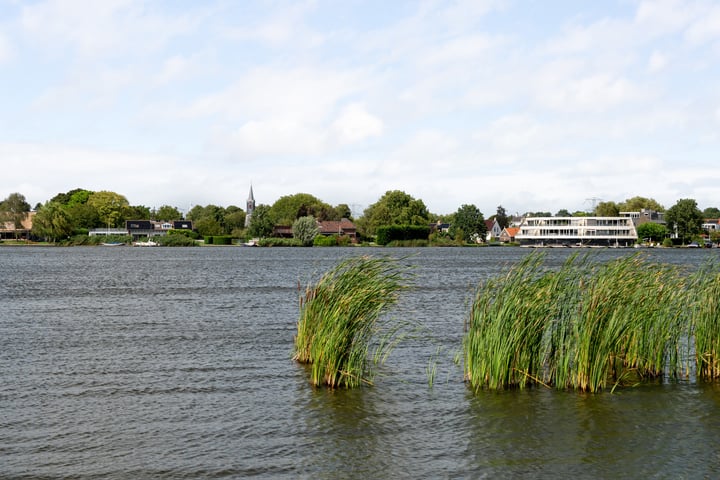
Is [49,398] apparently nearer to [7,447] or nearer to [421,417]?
[7,447]

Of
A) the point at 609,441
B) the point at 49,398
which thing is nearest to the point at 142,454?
the point at 49,398

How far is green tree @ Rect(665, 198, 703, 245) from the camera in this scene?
190 m

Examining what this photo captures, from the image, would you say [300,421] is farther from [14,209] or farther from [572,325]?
[14,209]

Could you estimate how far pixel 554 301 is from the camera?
51.9 feet

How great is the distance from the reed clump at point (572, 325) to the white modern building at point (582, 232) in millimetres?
179729

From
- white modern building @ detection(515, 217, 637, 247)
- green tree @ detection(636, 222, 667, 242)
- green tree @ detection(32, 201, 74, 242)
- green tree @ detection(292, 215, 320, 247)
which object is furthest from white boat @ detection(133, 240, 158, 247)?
green tree @ detection(636, 222, 667, 242)

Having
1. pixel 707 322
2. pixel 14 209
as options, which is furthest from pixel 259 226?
pixel 707 322

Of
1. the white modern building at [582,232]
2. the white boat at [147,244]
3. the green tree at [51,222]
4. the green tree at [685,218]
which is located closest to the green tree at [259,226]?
the white boat at [147,244]

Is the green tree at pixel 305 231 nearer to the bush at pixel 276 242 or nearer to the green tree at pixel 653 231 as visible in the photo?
the bush at pixel 276 242

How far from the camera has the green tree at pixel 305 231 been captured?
17025 centimetres

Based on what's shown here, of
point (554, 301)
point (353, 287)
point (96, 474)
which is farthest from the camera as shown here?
point (353, 287)

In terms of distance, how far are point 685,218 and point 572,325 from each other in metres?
194

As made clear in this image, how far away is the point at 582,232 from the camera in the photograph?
192m

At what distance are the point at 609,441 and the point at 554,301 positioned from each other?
3.64m
